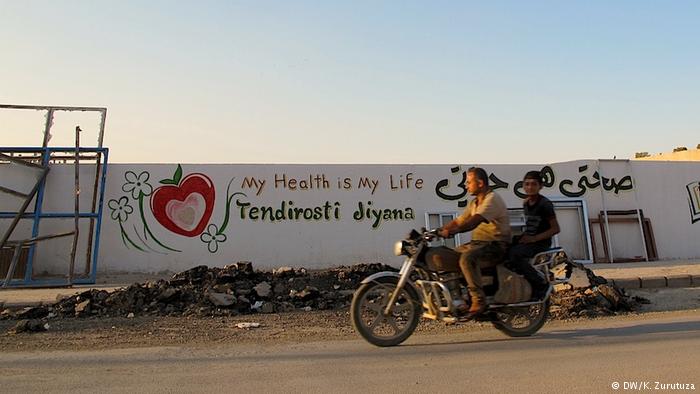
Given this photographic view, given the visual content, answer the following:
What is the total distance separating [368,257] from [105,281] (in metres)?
6.24

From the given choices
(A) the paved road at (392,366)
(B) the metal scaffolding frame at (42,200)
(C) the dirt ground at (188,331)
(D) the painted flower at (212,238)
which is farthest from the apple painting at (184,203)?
(A) the paved road at (392,366)

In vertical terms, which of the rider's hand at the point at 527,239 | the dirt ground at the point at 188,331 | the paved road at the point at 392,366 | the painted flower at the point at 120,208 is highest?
the painted flower at the point at 120,208

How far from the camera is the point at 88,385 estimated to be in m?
4.60

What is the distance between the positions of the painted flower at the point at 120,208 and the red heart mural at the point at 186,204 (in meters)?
0.56

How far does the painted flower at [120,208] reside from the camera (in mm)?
13461

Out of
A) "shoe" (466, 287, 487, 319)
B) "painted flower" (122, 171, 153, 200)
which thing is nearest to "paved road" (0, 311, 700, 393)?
"shoe" (466, 287, 487, 319)

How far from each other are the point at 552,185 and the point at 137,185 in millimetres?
11149

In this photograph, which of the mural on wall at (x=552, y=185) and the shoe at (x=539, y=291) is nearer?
the shoe at (x=539, y=291)

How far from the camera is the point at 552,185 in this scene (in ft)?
53.1

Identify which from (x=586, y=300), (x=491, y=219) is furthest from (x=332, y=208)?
(x=491, y=219)

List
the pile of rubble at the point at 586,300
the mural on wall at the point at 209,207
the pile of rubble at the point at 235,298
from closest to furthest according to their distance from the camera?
the pile of rubble at the point at 586,300 < the pile of rubble at the point at 235,298 < the mural on wall at the point at 209,207

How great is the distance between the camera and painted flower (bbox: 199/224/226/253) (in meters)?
14.0

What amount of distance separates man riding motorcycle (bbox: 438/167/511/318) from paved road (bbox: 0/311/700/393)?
66 centimetres

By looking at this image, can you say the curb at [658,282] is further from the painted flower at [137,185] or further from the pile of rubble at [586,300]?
the painted flower at [137,185]
